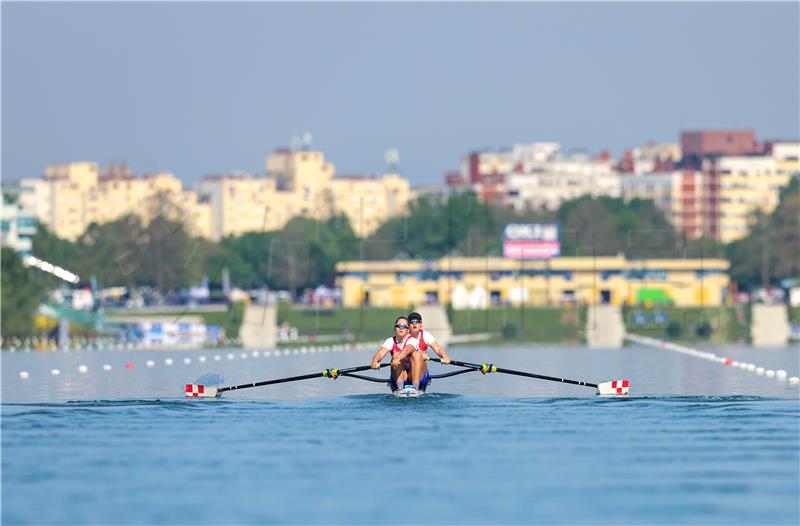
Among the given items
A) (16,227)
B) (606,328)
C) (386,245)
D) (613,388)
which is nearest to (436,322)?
(606,328)

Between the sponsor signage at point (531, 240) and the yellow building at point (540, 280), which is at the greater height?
the sponsor signage at point (531, 240)

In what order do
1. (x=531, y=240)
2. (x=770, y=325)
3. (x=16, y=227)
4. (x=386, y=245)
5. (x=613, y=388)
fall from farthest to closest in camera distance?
(x=386, y=245), (x=531, y=240), (x=16, y=227), (x=770, y=325), (x=613, y=388)

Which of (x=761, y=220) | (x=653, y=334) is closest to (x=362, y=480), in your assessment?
(x=653, y=334)

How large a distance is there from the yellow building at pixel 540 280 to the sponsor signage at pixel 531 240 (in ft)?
9.51

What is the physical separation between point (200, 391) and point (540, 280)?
357ft

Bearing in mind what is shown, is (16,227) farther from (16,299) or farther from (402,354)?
(402,354)

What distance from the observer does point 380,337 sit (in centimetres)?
10431

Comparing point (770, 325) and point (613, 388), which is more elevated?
point (770, 325)

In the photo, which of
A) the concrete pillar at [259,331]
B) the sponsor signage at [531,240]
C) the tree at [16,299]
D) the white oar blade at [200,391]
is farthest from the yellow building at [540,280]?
the white oar blade at [200,391]

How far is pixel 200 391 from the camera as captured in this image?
101 ft

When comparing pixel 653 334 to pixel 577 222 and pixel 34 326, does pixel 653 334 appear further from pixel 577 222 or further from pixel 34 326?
pixel 577 222

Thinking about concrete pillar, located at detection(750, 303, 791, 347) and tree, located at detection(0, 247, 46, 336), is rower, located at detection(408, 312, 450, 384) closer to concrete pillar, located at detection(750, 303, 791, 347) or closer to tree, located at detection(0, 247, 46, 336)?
tree, located at detection(0, 247, 46, 336)

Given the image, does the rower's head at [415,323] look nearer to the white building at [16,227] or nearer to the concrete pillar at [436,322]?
the concrete pillar at [436,322]

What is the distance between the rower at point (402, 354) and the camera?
29.8m
